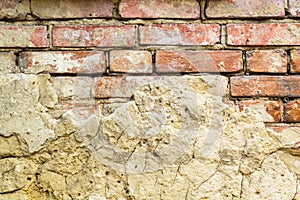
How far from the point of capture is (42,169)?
5.23ft

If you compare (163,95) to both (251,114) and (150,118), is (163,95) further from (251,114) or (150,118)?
(251,114)

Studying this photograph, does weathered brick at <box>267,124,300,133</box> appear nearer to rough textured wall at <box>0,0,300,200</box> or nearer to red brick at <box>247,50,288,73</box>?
rough textured wall at <box>0,0,300,200</box>

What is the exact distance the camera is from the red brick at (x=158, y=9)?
1.60 m

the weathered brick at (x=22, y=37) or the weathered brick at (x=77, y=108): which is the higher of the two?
the weathered brick at (x=22, y=37)

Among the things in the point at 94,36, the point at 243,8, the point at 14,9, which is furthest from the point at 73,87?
the point at 243,8

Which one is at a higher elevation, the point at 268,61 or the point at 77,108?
the point at 268,61

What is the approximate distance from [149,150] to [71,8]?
21.5 inches

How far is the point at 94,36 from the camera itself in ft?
5.26

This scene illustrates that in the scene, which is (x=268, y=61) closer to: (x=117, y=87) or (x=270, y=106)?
(x=270, y=106)

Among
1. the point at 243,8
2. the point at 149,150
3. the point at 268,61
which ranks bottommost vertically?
the point at 149,150

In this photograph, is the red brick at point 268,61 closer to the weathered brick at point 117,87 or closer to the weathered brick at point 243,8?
the weathered brick at point 243,8

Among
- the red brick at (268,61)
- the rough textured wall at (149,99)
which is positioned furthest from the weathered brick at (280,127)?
the red brick at (268,61)

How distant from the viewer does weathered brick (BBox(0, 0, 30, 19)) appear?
1610 millimetres

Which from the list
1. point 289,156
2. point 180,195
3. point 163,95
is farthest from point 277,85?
point 180,195
